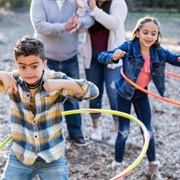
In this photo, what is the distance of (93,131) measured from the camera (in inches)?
203

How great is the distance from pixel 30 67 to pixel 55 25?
158 cm

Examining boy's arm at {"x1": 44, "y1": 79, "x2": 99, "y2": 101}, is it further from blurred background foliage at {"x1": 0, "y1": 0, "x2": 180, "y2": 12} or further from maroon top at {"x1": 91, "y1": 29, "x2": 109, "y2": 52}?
blurred background foliage at {"x1": 0, "y1": 0, "x2": 180, "y2": 12}

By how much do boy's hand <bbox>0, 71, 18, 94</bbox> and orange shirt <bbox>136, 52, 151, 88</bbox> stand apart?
4.87 feet

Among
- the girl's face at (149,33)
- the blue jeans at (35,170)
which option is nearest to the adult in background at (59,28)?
the girl's face at (149,33)

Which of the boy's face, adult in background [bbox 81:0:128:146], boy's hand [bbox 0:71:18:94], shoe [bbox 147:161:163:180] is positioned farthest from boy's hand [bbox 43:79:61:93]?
shoe [bbox 147:161:163:180]

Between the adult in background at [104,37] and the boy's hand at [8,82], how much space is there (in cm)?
175

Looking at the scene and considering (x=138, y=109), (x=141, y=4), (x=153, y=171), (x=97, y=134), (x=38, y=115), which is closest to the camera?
(x=38, y=115)

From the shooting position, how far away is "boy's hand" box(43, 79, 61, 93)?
2.73m

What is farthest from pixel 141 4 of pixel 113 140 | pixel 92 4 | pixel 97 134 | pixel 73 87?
pixel 73 87

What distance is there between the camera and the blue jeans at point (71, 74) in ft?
14.9

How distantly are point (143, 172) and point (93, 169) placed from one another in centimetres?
57

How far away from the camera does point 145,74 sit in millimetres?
3873

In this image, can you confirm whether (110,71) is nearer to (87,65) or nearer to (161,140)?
(87,65)

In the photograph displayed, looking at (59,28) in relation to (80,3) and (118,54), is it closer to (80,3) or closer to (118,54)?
(80,3)
